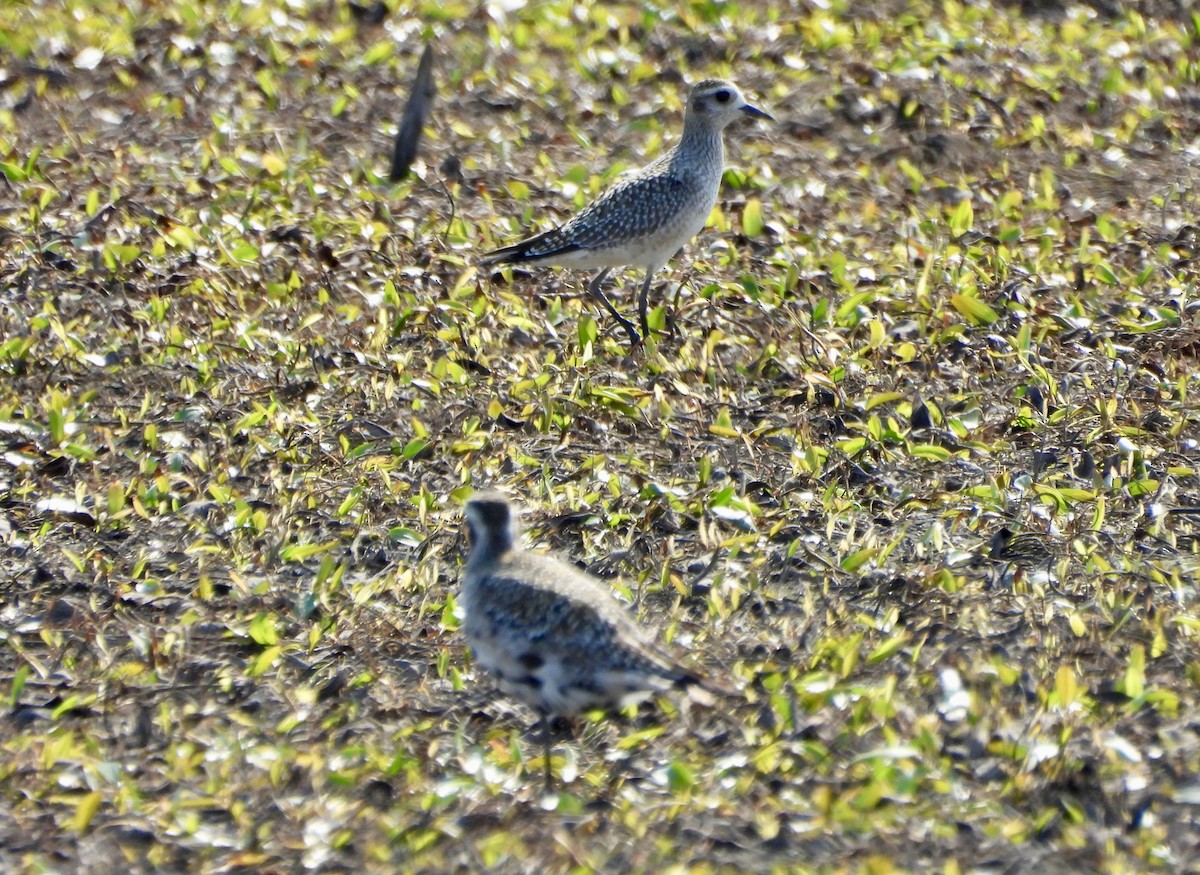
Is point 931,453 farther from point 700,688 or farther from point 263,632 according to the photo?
point 263,632

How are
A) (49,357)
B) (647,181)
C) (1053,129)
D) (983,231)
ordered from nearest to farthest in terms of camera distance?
(49,357)
(647,181)
(983,231)
(1053,129)

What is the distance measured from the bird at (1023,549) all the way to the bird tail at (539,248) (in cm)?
321

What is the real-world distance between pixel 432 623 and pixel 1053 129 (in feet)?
22.7

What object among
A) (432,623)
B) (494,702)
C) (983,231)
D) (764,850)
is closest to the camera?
(764,850)

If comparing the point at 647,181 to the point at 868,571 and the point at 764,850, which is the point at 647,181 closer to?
the point at 868,571

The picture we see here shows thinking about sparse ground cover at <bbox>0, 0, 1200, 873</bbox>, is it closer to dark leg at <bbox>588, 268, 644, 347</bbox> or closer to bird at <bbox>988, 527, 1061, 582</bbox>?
bird at <bbox>988, 527, 1061, 582</bbox>

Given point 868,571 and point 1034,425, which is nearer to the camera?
point 868,571

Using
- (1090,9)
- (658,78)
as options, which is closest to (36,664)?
(658,78)

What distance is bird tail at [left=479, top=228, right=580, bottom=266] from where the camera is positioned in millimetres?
9703

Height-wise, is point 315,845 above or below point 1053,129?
below

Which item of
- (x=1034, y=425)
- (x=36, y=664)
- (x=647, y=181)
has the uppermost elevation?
(x=647, y=181)

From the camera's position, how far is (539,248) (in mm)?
9734

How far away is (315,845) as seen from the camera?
585cm

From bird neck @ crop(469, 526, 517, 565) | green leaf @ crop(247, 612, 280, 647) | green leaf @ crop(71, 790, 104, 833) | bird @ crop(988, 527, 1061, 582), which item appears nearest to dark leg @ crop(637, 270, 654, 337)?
bird @ crop(988, 527, 1061, 582)
